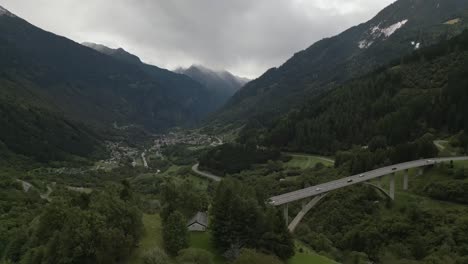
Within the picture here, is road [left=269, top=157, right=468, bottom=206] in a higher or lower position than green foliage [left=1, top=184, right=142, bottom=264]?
higher

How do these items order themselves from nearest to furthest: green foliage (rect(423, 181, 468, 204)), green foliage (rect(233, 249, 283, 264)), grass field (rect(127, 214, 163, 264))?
green foliage (rect(233, 249, 283, 264))
grass field (rect(127, 214, 163, 264))
green foliage (rect(423, 181, 468, 204))

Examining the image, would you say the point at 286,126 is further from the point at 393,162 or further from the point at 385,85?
the point at 393,162

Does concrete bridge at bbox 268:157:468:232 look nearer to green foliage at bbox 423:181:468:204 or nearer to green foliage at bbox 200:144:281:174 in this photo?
green foliage at bbox 423:181:468:204

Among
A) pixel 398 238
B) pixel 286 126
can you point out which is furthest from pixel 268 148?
pixel 398 238

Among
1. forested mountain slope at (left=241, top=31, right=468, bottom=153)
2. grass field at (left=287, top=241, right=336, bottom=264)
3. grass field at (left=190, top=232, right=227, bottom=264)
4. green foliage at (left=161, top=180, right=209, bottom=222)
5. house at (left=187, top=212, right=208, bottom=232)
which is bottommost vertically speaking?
grass field at (left=287, top=241, right=336, bottom=264)

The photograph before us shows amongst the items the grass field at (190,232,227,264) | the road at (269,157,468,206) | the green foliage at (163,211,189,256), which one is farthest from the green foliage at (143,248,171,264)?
the road at (269,157,468,206)

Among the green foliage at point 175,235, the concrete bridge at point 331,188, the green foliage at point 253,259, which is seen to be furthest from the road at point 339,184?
the green foliage at point 253,259
